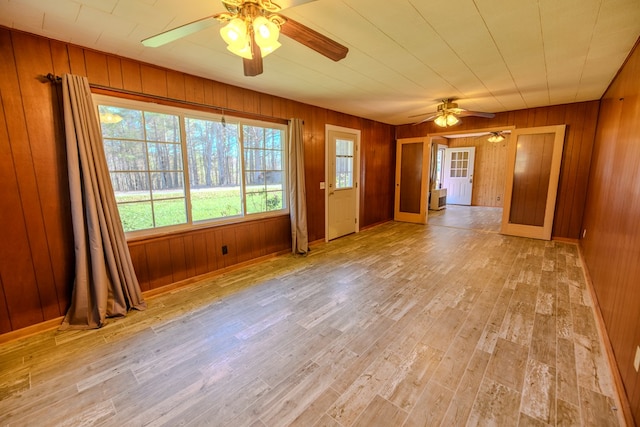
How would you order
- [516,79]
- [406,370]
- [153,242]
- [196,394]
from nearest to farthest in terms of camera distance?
[196,394] → [406,370] → [153,242] → [516,79]

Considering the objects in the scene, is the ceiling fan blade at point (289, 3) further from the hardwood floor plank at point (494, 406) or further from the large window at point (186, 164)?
the hardwood floor plank at point (494, 406)

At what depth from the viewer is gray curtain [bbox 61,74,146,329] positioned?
2199 millimetres

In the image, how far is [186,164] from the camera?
3039mm

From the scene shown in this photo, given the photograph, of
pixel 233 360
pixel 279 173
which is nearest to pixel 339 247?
pixel 279 173

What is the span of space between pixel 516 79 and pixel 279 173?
10.6ft

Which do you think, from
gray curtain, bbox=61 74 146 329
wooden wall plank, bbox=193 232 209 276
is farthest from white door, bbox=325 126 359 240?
gray curtain, bbox=61 74 146 329

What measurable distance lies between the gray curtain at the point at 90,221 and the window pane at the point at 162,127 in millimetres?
490

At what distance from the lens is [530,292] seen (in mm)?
2867

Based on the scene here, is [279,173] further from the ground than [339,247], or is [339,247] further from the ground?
[279,173]

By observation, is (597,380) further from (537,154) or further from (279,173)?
(537,154)

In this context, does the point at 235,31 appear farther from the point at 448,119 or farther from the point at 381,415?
the point at 448,119

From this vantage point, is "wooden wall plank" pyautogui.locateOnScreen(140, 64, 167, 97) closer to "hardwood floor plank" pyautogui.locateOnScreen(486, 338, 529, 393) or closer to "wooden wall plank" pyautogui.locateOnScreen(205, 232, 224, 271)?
"wooden wall plank" pyautogui.locateOnScreen(205, 232, 224, 271)

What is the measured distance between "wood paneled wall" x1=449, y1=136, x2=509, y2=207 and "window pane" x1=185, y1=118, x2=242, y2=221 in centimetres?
822

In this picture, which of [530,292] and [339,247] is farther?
[339,247]
